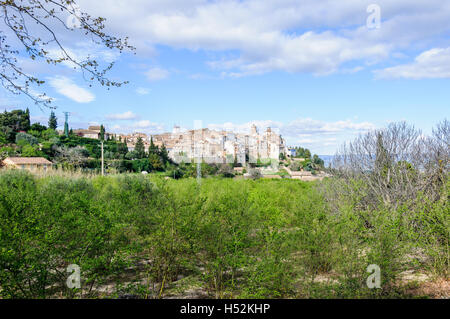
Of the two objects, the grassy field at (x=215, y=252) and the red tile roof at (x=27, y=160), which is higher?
the red tile roof at (x=27, y=160)

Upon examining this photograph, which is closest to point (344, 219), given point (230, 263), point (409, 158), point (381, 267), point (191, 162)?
point (381, 267)

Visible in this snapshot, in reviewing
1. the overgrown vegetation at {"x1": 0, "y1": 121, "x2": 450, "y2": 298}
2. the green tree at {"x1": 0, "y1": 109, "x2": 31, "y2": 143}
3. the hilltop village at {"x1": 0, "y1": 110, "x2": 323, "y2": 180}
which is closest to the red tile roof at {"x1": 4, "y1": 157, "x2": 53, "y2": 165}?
the hilltop village at {"x1": 0, "y1": 110, "x2": 323, "y2": 180}

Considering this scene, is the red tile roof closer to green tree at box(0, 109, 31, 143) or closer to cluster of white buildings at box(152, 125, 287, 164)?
green tree at box(0, 109, 31, 143)

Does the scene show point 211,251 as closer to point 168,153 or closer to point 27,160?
point 27,160

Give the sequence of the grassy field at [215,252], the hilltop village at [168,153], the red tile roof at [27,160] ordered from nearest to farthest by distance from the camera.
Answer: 1. the grassy field at [215,252]
2. the red tile roof at [27,160]
3. the hilltop village at [168,153]

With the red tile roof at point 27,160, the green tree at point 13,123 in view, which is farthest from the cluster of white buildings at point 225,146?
the green tree at point 13,123

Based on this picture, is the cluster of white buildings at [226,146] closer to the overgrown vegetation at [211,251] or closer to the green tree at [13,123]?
the green tree at [13,123]

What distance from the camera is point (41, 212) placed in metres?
4.20

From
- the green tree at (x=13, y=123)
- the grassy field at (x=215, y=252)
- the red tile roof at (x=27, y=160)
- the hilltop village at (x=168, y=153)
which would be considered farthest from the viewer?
the green tree at (x=13, y=123)

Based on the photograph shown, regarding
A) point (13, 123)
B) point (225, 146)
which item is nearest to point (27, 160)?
point (13, 123)

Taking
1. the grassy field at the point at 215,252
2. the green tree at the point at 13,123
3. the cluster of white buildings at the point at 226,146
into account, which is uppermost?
the green tree at the point at 13,123

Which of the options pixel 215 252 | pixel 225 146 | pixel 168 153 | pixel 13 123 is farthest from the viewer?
pixel 13 123
